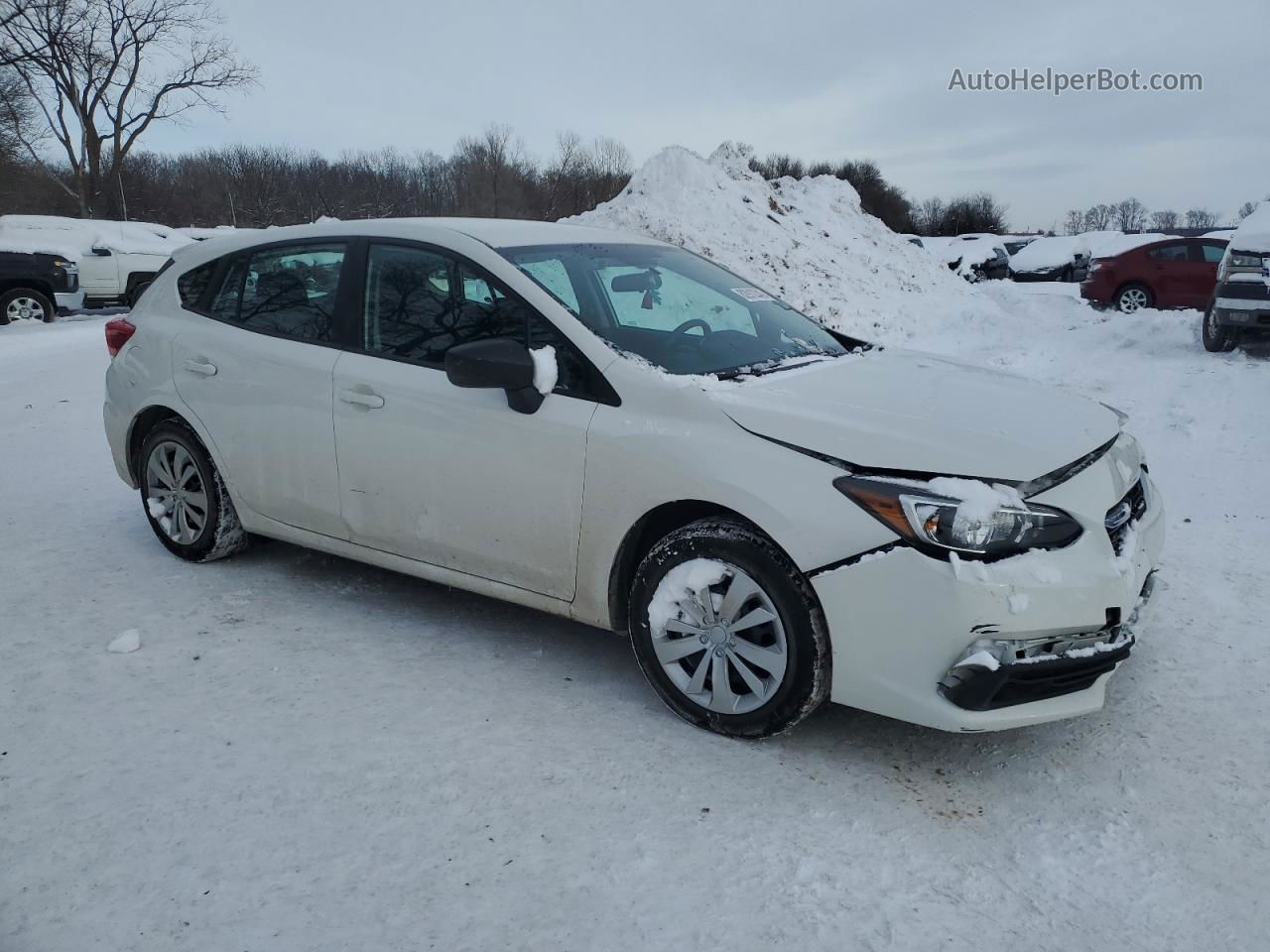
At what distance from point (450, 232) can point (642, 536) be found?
1478 millimetres

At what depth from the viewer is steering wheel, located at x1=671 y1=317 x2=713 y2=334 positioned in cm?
364

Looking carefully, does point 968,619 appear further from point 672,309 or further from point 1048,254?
point 1048,254

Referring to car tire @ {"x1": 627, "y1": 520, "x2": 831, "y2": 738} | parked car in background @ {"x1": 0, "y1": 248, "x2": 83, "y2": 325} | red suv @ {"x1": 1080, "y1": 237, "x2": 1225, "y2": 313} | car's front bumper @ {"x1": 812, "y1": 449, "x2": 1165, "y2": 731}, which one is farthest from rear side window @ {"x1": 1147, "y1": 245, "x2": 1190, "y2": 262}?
parked car in background @ {"x1": 0, "y1": 248, "x2": 83, "y2": 325}

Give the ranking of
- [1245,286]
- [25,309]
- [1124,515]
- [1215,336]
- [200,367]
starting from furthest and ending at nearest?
[25,309] < [1215,336] < [1245,286] < [200,367] < [1124,515]

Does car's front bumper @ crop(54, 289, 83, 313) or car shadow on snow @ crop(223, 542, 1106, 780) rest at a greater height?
car's front bumper @ crop(54, 289, 83, 313)

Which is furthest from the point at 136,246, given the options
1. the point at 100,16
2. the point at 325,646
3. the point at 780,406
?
the point at 100,16

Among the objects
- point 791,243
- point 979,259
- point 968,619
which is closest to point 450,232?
point 968,619

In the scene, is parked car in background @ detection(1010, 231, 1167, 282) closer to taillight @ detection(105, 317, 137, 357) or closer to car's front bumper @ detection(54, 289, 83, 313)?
car's front bumper @ detection(54, 289, 83, 313)

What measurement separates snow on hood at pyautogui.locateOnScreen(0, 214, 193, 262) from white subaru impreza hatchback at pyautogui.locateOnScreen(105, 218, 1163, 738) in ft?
46.0

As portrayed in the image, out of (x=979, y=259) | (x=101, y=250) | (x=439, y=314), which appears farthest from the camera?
(x=979, y=259)

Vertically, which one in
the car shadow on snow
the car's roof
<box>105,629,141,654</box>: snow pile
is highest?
the car's roof

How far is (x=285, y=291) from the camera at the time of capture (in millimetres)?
4188

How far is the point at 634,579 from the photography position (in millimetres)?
3227

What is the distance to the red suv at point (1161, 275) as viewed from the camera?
49.5ft
